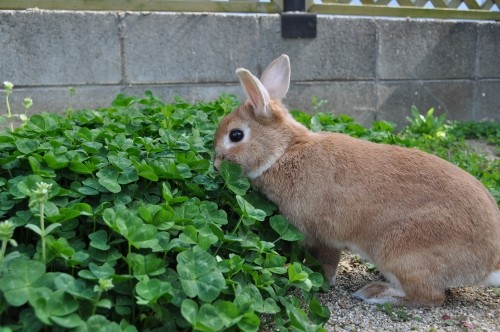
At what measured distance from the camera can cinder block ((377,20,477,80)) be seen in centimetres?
676

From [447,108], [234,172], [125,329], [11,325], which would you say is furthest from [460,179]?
[447,108]

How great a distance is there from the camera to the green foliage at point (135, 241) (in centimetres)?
202

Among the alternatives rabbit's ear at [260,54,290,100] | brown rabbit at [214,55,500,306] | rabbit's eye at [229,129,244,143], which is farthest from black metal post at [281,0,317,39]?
rabbit's eye at [229,129,244,143]

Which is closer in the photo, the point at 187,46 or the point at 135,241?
the point at 135,241

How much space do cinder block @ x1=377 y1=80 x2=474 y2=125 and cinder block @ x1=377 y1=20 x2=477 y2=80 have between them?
0.10 metres

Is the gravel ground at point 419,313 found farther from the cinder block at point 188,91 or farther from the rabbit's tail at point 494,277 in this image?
the cinder block at point 188,91

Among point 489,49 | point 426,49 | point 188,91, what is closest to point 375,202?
point 188,91

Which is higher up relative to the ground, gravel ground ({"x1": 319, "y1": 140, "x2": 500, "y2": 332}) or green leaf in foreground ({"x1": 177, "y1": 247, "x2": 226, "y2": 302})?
green leaf in foreground ({"x1": 177, "y1": 247, "x2": 226, "y2": 302})

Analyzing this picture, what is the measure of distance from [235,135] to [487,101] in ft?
17.3

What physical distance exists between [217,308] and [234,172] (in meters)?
1.01

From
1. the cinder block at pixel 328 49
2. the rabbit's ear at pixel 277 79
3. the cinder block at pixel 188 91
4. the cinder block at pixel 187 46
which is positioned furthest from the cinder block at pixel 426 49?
the rabbit's ear at pixel 277 79

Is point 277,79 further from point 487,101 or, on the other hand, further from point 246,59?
point 487,101

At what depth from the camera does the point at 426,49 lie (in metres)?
6.97

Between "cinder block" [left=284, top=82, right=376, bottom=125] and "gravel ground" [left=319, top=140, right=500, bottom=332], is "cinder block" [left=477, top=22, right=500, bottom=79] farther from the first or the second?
"gravel ground" [left=319, top=140, right=500, bottom=332]
